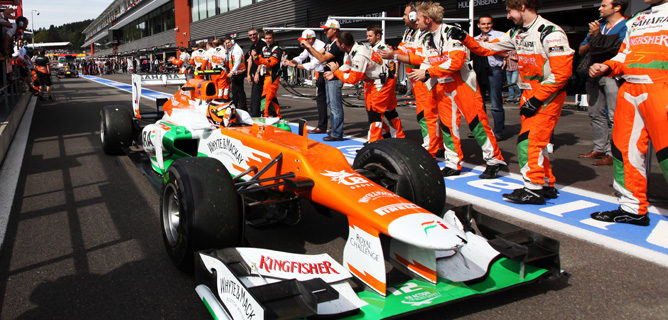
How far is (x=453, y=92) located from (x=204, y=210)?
3.70 metres

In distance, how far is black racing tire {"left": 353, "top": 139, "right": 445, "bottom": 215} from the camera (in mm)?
3617

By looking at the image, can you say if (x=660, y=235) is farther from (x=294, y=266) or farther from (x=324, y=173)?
(x=294, y=266)

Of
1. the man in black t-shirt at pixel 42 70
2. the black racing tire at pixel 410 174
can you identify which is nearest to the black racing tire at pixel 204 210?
the black racing tire at pixel 410 174

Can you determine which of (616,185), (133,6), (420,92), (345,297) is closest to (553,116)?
(616,185)

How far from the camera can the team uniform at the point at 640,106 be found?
388 centimetres

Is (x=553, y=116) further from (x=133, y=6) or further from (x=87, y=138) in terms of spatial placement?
(x=133, y=6)

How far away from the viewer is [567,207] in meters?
4.80

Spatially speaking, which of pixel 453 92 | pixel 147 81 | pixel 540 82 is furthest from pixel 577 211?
pixel 147 81

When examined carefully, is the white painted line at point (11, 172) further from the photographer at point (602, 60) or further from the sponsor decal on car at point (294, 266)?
the photographer at point (602, 60)

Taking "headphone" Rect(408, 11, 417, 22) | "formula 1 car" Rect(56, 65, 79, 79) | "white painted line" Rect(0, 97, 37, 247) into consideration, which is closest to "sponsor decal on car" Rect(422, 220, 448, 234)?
"white painted line" Rect(0, 97, 37, 247)

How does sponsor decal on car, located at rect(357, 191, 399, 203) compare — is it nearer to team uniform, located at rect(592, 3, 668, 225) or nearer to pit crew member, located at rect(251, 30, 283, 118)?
team uniform, located at rect(592, 3, 668, 225)

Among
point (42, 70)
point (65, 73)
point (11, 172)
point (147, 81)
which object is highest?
point (65, 73)

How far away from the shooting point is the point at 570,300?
298 centimetres

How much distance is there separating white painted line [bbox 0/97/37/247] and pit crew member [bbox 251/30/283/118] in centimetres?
445
